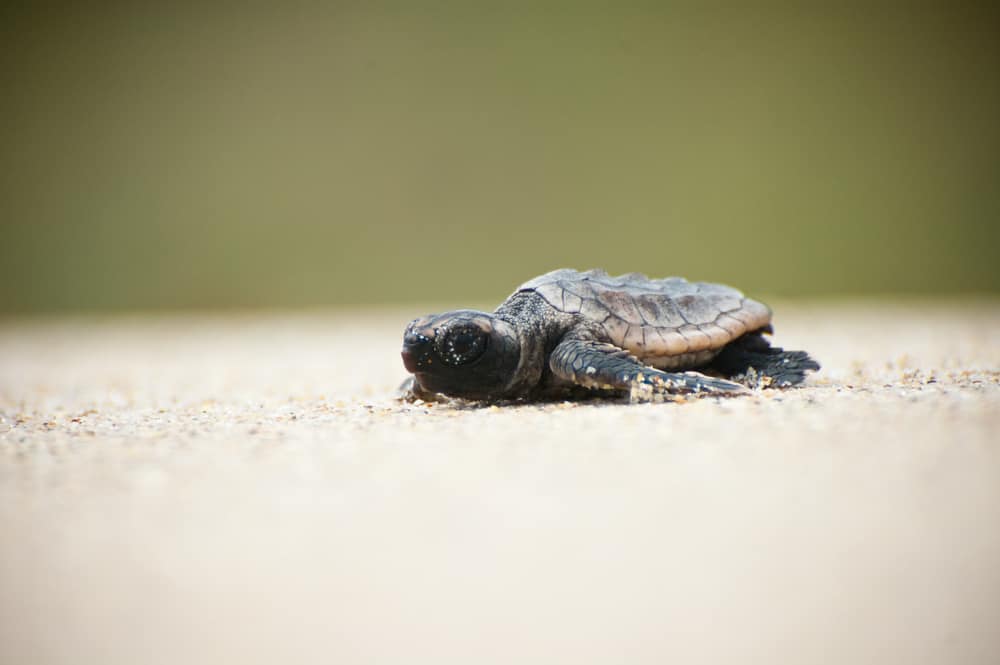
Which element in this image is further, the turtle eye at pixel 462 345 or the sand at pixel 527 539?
the turtle eye at pixel 462 345

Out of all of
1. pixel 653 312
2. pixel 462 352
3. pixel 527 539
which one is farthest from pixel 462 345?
pixel 527 539

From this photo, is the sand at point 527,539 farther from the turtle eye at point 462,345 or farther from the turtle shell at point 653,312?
the turtle shell at point 653,312

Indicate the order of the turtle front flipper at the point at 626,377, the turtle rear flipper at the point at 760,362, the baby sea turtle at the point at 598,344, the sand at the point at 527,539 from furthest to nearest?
the turtle rear flipper at the point at 760,362 → the baby sea turtle at the point at 598,344 → the turtle front flipper at the point at 626,377 → the sand at the point at 527,539

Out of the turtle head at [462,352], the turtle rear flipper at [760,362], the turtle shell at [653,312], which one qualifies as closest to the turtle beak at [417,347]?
the turtle head at [462,352]

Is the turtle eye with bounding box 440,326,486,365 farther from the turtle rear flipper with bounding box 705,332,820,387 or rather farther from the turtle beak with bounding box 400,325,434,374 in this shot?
the turtle rear flipper with bounding box 705,332,820,387

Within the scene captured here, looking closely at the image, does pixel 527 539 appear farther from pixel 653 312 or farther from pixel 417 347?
pixel 653 312

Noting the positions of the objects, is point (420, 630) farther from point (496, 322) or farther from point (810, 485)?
point (496, 322)
